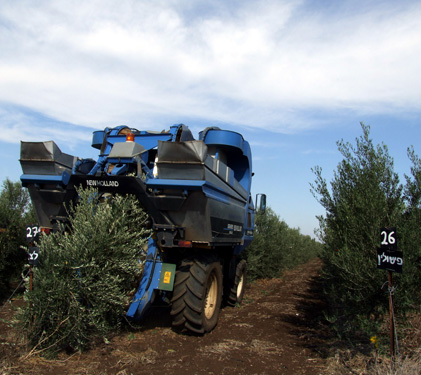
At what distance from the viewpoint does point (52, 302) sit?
14.6 ft

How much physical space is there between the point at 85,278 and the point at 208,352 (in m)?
2.02

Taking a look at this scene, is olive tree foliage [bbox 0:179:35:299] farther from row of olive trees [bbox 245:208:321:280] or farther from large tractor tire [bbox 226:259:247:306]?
row of olive trees [bbox 245:208:321:280]

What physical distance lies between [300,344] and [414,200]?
9.73 feet

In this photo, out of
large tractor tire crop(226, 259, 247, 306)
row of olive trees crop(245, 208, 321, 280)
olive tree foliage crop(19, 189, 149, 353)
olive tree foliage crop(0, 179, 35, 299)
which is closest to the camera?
olive tree foliage crop(19, 189, 149, 353)

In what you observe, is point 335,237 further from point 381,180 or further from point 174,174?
point 174,174

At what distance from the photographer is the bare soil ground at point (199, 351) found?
165 inches

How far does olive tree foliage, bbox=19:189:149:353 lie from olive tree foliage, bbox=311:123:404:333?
3056 millimetres

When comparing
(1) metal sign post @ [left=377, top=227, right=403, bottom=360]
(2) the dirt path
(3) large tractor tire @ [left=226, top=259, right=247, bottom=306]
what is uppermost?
(1) metal sign post @ [left=377, top=227, right=403, bottom=360]

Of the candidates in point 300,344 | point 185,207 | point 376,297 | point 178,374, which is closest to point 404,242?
point 376,297

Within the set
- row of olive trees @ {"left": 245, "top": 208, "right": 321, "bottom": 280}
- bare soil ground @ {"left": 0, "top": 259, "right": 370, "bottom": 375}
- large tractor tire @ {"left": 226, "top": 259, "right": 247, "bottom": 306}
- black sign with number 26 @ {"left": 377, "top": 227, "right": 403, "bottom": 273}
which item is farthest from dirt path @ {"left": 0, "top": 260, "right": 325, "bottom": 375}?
row of olive trees @ {"left": 245, "top": 208, "right": 321, "bottom": 280}

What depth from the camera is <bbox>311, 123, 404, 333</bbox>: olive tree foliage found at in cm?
508

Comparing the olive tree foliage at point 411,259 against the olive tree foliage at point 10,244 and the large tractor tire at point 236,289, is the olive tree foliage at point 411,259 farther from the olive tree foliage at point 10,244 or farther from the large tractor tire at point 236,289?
the olive tree foliage at point 10,244

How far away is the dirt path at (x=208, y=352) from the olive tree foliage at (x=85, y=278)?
311mm

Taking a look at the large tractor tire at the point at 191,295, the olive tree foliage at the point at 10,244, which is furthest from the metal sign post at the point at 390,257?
the olive tree foliage at the point at 10,244
